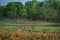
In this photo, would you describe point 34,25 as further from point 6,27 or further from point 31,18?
point 6,27

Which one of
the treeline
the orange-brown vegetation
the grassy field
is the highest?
the treeline

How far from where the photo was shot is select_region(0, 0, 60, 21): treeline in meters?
2.47

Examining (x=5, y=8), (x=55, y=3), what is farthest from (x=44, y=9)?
(x=5, y=8)

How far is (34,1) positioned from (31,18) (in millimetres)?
268

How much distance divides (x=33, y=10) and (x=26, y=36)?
15.8 inches

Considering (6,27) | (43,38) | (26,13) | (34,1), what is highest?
(34,1)

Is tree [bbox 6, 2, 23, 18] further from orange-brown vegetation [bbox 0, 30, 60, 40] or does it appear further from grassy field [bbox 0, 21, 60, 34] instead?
orange-brown vegetation [bbox 0, 30, 60, 40]

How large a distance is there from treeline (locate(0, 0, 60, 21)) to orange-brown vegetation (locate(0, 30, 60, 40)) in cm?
23

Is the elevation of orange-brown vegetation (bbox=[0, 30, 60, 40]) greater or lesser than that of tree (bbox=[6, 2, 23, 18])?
lesser

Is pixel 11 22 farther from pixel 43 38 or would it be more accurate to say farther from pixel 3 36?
pixel 43 38

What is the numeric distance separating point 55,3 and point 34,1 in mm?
316

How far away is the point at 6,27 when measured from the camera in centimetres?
246

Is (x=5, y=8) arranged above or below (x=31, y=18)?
above

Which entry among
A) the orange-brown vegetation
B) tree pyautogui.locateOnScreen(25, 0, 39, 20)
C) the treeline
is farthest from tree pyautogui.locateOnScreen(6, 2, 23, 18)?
the orange-brown vegetation
